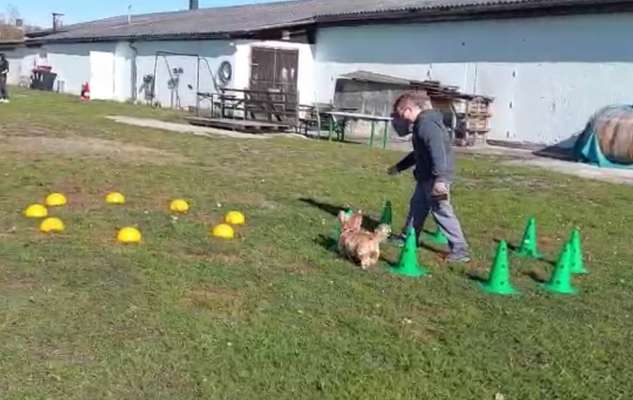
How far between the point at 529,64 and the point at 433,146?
48.1 ft

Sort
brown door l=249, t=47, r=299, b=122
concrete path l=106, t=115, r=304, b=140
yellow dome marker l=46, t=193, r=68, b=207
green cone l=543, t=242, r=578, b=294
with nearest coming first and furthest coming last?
1. green cone l=543, t=242, r=578, b=294
2. yellow dome marker l=46, t=193, r=68, b=207
3. concrete path l=106, t=115, r=304, b=140
4. brown door l=249, t=47, r=299, b=122

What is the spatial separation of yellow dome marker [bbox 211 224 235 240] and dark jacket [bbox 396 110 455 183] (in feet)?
6.11

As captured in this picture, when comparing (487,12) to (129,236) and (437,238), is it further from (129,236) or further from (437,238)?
(129,236)

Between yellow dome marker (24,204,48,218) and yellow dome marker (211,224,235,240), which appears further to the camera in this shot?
yellow dome marker (24,204,48,218)

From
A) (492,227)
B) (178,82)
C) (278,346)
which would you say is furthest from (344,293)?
(178,82)

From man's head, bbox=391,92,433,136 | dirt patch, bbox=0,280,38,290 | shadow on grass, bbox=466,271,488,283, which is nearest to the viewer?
dirt patch, bbox=0,280,38,290

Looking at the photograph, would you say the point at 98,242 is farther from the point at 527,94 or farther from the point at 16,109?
the point at 16,109

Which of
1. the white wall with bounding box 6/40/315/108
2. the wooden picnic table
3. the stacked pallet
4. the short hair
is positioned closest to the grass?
the short hair

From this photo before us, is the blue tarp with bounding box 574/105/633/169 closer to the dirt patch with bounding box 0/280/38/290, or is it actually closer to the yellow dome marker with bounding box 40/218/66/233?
the yellow dome marker with bounding box 40/218/66/233

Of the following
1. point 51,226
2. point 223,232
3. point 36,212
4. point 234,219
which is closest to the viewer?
point 51,226

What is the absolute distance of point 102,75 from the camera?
37.3 m

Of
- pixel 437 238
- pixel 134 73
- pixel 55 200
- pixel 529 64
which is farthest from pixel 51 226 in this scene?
pixel 134 73

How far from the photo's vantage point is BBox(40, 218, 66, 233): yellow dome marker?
→ 6.68m

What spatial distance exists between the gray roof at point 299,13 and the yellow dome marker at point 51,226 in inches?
590
